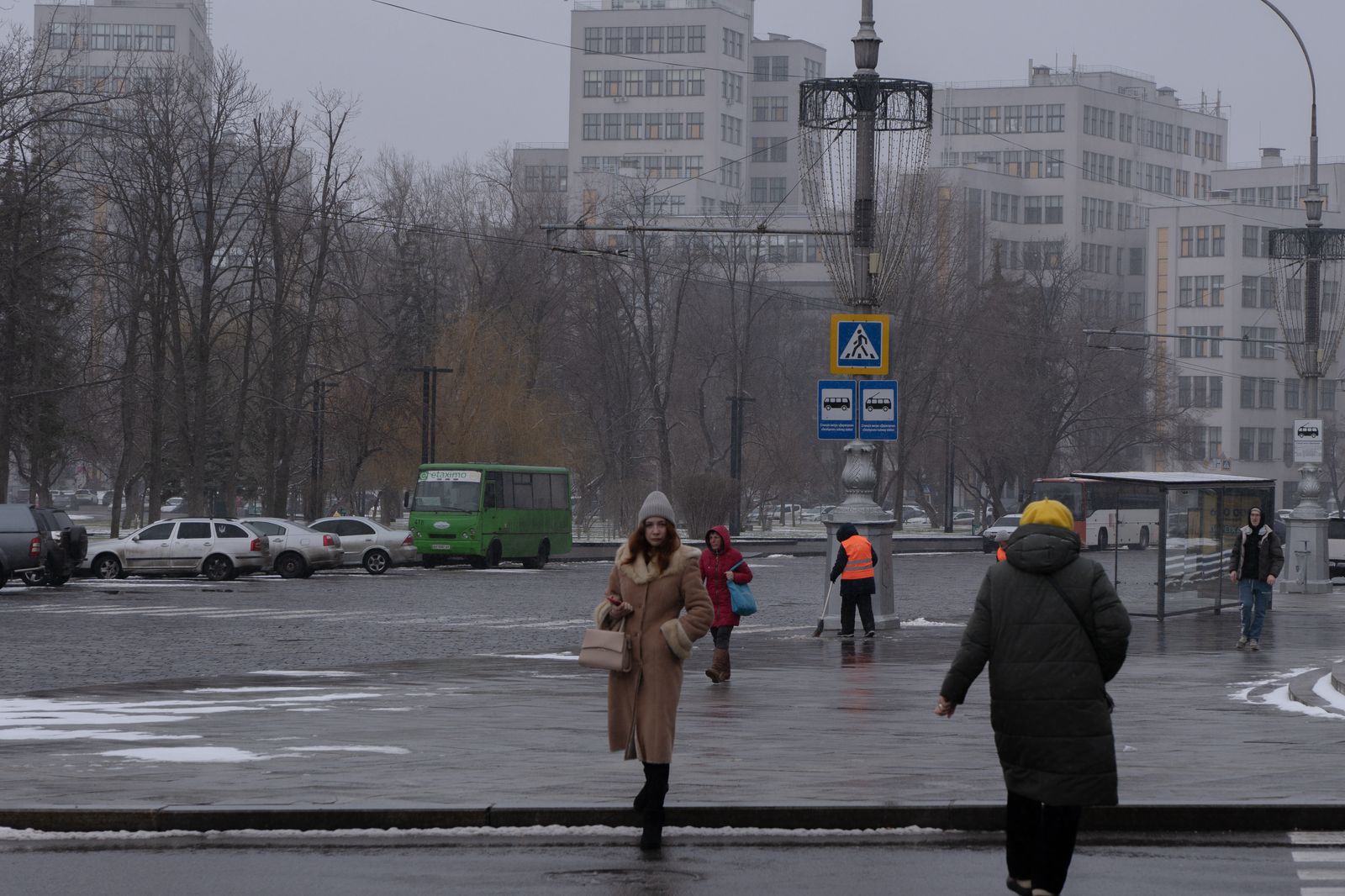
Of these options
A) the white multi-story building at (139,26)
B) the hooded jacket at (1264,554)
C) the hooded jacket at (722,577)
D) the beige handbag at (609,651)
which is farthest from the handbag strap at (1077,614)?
the white multi-story building at (139,26)

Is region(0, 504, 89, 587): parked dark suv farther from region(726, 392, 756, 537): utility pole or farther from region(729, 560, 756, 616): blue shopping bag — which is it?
region(726, 392, 756, 537): utility pole

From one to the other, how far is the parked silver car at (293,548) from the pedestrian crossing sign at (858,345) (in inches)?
921

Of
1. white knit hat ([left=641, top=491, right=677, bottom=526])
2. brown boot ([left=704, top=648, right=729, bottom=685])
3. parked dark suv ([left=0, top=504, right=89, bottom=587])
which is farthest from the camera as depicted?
parked dark suv ([left=0, top=504, right=89, bottom=587])

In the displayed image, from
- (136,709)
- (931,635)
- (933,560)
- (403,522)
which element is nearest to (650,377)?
(403,522)

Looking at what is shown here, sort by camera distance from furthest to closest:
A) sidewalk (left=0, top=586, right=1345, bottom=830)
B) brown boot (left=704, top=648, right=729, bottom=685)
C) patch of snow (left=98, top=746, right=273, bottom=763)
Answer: brown boot (left=704, top=648, right=729, bottom=685), patch of snow (left=98, top=746, right=273, bottom=763), sidewalk (left=0, top=586, right=1345, bottom=830)

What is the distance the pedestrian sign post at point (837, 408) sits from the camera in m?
25.0

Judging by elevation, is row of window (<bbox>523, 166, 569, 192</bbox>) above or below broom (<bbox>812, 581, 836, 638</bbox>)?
above

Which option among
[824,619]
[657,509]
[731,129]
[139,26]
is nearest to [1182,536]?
[824,619]

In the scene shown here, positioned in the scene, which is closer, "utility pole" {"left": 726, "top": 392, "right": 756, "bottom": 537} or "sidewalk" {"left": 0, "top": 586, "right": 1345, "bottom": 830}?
"sidewalk" {"left": 0, "top": 586, "right": 1345, "bottom": 830}

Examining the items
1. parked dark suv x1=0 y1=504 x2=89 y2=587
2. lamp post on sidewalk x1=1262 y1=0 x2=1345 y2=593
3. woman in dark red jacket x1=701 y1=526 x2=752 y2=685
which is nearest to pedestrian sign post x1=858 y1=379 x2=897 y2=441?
woman in dark red jacket x1=701 y1=526 x2=752 y2=685

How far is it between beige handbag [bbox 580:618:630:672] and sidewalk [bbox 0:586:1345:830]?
877 mm

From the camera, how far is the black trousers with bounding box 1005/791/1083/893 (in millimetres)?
7512

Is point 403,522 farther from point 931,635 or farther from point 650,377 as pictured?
point 931,635

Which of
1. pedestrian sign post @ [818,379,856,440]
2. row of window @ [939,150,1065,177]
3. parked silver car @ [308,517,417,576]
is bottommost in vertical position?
parked silver car @ [308,517,417,576]
